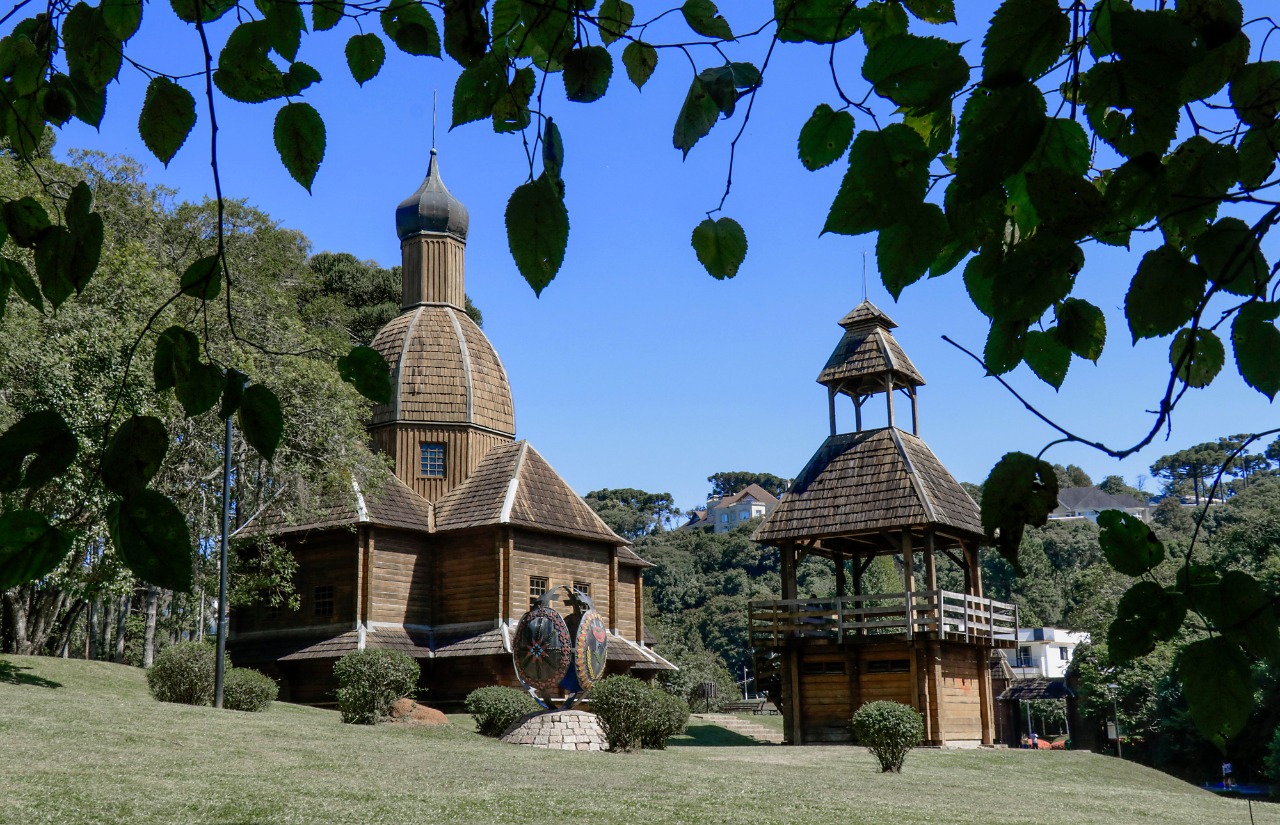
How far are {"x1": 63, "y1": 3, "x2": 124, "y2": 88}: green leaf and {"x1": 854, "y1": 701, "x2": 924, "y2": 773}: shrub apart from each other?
16.5 meters

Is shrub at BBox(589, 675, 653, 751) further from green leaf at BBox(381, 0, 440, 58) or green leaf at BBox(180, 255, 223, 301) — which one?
green leaf at BBox(180, 255, 223, 301)

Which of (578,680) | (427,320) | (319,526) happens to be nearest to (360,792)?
(578,680)

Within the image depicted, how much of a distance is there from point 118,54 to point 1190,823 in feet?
44.3

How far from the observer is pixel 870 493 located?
25.1m

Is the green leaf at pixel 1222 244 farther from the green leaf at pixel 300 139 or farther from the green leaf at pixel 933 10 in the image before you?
the green leaf at pixel 300 139

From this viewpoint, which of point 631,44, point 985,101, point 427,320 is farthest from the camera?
point 427,320

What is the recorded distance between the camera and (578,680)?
18922 millimetres

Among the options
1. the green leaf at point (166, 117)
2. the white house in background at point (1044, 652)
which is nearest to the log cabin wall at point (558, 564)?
the green leaf at point (166, 117)

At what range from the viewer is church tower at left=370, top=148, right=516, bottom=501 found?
31875 mm

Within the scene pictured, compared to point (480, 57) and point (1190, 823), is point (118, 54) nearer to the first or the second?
point (480, 57)

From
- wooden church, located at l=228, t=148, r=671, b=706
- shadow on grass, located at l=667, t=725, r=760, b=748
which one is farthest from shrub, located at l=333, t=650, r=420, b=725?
shadow on grass, located at l=667, t=725, r=760, b=748

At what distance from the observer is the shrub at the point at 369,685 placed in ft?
67.3

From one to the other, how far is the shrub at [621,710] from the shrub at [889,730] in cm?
348

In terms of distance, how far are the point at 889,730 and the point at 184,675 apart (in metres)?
13.3
